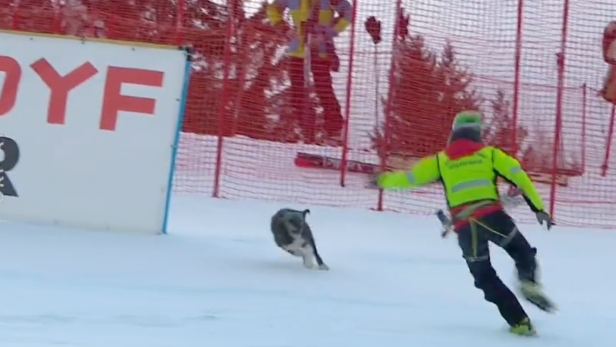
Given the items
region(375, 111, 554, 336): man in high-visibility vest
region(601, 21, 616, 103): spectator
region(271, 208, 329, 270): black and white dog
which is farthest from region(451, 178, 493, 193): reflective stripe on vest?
region(601, 21, 616, 103): spectator

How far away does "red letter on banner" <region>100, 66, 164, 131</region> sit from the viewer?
856 cm

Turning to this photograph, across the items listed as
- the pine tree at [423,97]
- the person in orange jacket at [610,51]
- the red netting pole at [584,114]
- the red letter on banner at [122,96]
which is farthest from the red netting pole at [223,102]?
the person in orange jacket at [610,51]

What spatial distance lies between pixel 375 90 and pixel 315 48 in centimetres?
84

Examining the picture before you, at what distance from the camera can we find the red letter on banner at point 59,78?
28.3 feet

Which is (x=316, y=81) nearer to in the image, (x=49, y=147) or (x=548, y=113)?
(x=548, y=113)

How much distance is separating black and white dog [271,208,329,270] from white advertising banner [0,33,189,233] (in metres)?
1.11

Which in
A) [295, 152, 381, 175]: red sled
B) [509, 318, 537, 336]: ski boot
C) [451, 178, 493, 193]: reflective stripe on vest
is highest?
[295, 152, 381, 175]: red sled

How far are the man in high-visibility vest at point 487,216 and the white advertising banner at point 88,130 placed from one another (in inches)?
119

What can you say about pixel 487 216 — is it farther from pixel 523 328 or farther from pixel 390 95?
pixel 390 95

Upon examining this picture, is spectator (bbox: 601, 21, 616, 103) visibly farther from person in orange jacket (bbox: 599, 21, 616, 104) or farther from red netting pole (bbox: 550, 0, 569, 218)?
red netting pole (bbox: 550, 0, 569, 218)

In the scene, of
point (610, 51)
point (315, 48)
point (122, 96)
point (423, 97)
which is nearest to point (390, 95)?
point (423, 97)

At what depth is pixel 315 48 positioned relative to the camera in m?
12.1

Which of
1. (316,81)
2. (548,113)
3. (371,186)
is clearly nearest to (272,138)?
(316,81)

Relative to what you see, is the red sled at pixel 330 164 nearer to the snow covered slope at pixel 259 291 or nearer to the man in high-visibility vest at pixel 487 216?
the snow covered slope at pixel 259 291
